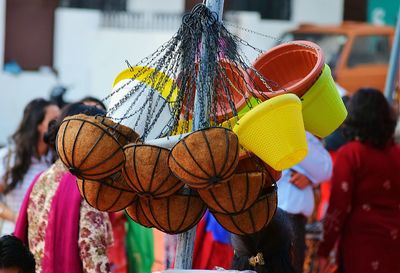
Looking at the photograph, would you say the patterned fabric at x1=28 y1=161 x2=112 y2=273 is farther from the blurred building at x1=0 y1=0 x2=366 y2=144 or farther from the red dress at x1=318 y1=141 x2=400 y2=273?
the blurred building at x1=0 y1=0 x2=366 y2=144

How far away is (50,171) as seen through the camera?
455 centimetres

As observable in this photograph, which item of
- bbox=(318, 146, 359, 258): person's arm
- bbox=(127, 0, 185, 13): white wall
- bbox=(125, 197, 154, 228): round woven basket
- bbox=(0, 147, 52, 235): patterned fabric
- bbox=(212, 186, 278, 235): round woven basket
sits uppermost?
bbox=(212, 186, 278, 235): round woven basket

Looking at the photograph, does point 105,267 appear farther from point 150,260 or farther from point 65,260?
point 150,260

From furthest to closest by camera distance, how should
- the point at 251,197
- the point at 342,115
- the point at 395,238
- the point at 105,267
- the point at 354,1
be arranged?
1. the point at 354,1
2. the point at 395,238
3. the point at 105,267
4. the point at 342,115
5. the point at 251,197

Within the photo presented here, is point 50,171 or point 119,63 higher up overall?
point 50,171

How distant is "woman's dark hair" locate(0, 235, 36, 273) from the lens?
13.0 ft

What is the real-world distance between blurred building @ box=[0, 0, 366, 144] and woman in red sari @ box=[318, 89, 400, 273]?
425 inches

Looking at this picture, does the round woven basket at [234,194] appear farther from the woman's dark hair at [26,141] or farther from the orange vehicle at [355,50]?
the orange vehicle at [355,50]

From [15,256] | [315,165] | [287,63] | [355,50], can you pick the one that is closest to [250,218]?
[287,63]

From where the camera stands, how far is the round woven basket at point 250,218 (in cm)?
297

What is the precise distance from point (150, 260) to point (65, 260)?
1408mm

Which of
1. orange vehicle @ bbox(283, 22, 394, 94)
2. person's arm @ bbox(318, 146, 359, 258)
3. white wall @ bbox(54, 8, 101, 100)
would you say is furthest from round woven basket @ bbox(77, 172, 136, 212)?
white wall @ bbox(54, 8, 101, 100)

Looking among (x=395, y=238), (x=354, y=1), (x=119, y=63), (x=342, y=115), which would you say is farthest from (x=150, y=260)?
(x=354, y=1)

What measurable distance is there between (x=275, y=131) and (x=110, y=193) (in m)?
0.53
